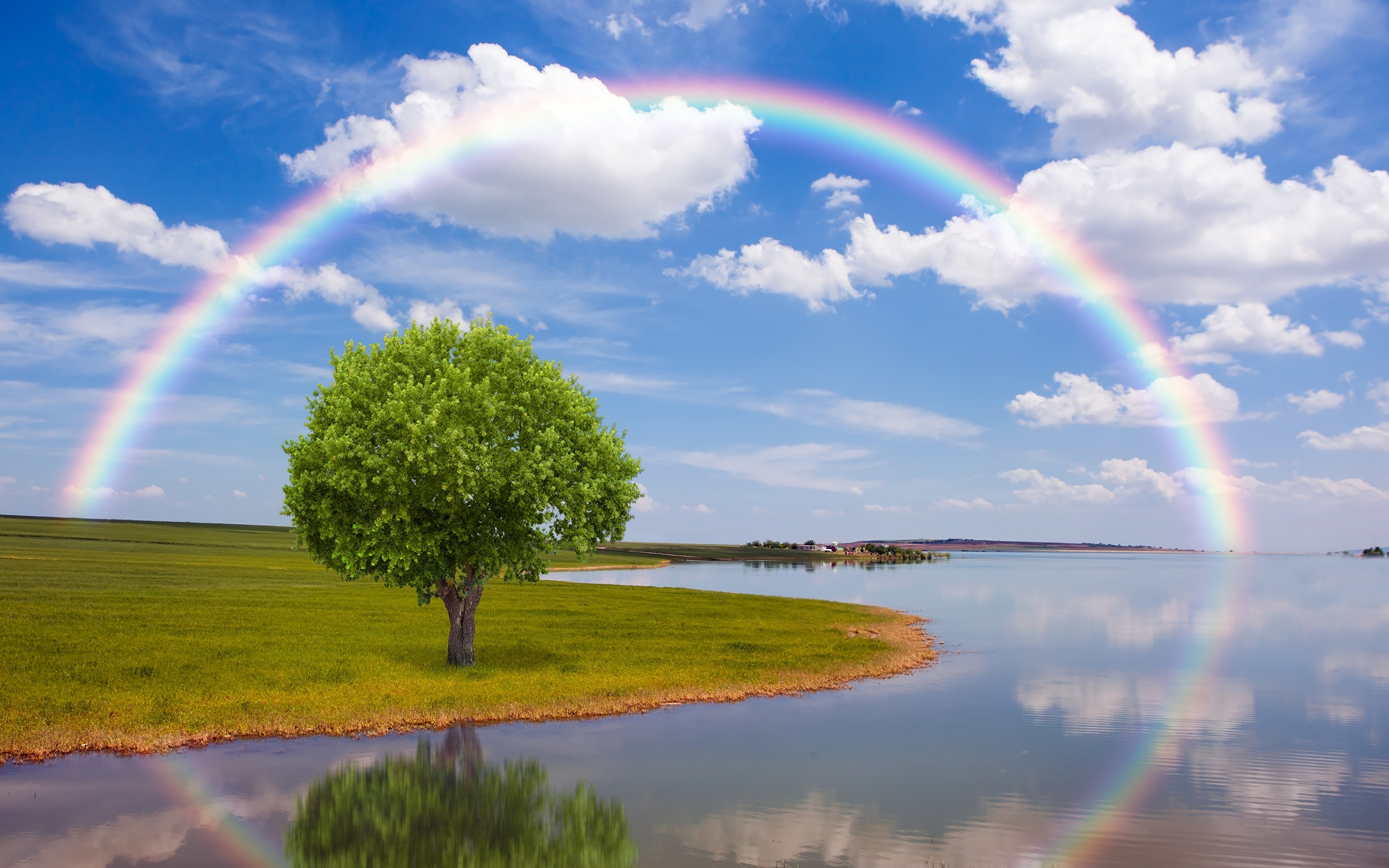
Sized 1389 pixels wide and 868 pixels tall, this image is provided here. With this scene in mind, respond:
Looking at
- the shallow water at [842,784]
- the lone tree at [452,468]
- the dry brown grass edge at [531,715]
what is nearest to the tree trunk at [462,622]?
the lone tree at [452,468]

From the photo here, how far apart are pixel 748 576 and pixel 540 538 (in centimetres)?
12304

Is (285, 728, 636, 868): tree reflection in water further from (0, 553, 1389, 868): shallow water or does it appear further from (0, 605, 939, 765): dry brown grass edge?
(0, 605, 939, 765): dry brown grass edge

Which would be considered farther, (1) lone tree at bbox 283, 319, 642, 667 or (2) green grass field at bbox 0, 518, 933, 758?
(1) lone tree at bbox 283, 319, 642, 667

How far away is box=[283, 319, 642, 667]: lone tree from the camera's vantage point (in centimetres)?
3338

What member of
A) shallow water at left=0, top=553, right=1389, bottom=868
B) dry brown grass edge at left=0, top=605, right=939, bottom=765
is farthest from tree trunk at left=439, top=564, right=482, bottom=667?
shallow water at left=0, top=553, right=1389, bottom=868

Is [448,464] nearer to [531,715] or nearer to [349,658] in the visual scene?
[531,715]

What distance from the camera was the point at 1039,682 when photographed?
1647 inches

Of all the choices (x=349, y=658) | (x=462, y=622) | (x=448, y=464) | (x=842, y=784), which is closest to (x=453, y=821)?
(x=842, y=784)

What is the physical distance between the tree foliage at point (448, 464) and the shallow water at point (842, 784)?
30.6 feet

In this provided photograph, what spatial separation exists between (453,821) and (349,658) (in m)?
22.4

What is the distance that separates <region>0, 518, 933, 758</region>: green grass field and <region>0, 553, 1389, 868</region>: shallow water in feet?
7.27

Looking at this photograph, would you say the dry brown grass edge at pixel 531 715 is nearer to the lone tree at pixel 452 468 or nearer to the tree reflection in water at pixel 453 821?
the tree reflection in water at pixel 453 821

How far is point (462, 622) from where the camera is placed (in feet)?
125

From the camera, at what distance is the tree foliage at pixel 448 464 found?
3338 centimetres
